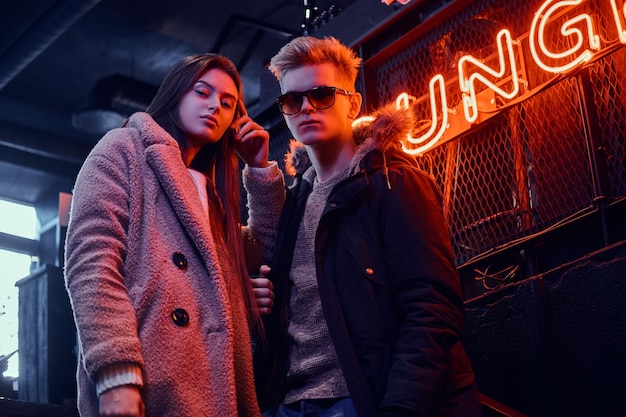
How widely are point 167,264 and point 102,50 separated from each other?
7.40m

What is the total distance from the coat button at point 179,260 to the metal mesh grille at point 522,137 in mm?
2109

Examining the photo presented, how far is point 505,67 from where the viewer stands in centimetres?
446

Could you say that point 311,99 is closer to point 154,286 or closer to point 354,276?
point 354,276

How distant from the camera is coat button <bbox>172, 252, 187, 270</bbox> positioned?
2365mm

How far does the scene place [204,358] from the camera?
89.1 inches

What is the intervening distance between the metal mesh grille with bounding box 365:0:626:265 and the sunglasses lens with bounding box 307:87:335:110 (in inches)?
56.6

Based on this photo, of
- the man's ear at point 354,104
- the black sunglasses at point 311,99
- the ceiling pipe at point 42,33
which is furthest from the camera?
the ceiling pipe at point 42,33

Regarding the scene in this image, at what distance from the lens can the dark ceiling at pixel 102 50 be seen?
7.99m

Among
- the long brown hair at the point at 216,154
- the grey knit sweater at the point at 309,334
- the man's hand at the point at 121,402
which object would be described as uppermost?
the long brown hair at the point at 216,154

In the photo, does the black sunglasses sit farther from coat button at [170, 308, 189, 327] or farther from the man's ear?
coat button at [170, 308, 189, 327]

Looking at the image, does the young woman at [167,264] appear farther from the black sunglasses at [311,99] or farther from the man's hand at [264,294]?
the black sunglasses at [311,99]

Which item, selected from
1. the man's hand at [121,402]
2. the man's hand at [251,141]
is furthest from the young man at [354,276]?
the man's hand at [121,402]

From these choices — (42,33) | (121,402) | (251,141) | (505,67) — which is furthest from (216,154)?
(42,33)

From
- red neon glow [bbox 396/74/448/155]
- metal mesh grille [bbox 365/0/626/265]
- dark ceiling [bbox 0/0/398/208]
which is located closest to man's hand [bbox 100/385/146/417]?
metal mesh grille [bbox 365/0/626/265]
